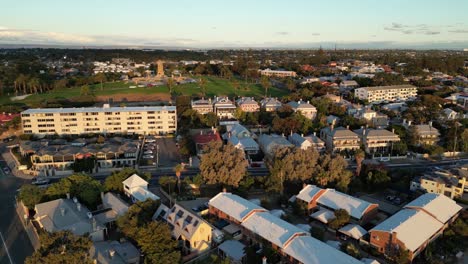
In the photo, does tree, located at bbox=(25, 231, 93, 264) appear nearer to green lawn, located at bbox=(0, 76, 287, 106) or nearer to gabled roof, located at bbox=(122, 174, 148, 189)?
gabled roof, located at bbox=(122, 174, 148, 189)

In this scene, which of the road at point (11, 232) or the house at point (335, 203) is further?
the house at point (335, 203)

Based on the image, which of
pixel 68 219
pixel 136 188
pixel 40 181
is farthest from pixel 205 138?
pixel 68 219

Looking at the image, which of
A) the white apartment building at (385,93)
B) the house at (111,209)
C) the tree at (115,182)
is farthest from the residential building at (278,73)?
the house at (111,209)

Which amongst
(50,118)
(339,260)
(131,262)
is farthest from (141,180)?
(50,118)

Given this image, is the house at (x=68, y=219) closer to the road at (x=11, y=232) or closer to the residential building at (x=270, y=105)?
the road at (x=11, y=232)

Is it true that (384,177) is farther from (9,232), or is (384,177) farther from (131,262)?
(9,232)

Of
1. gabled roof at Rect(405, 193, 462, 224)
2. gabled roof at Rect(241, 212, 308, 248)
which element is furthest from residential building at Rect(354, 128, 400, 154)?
gabled roof at Rect(241, 212, 308, 248)
